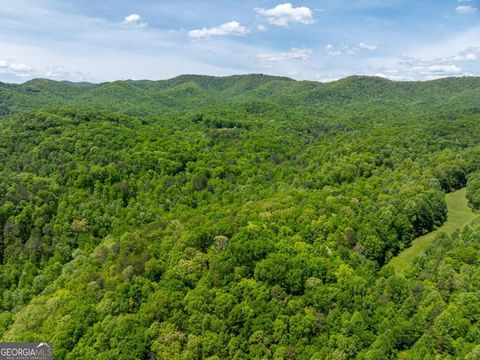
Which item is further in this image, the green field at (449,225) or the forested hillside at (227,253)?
the green field at (449,225)

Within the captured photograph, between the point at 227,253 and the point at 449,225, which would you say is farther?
the point at 449,225

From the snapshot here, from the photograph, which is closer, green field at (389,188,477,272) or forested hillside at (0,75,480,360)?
forested hillside at (0,75,480,360)

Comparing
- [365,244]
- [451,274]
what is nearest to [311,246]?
[365,244]

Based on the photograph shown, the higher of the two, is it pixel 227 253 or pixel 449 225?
pixel 227 253

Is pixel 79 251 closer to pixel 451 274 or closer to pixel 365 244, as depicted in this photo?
pixel 365 244
